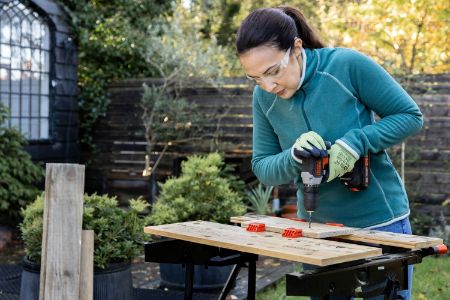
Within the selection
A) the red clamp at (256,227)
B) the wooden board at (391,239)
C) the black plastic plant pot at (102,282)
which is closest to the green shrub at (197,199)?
the black plastic plant pot at (102,282)

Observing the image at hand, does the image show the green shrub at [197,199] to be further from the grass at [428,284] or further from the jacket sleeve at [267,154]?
the jacket sleeve at [267,154]

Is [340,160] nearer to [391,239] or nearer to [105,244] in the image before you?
[391,239]

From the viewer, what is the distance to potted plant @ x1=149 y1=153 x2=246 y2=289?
5020 mm

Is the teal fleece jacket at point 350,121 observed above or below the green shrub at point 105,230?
above

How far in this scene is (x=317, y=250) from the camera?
7.16ft

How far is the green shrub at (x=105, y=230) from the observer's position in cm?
390

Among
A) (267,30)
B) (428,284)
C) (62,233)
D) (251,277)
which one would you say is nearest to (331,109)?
(267,30)

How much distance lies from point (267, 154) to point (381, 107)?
55cm

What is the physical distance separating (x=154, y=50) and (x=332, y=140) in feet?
23.3

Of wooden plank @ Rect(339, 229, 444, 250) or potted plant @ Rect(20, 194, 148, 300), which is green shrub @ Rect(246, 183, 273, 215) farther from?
wooden plank @ Rect(339, 229, 444, 250)

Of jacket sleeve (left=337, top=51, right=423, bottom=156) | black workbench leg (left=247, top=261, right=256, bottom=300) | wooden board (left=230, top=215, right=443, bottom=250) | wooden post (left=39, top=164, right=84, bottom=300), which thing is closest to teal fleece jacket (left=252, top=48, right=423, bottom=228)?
jacket sleeve (left=337, top=51, right=423, bottom=156)

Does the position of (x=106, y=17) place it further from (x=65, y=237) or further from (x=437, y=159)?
(x=65, y=237)

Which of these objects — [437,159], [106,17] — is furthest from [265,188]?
[106,17]

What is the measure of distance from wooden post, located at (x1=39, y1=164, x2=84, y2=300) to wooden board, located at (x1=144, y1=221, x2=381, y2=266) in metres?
0.61
